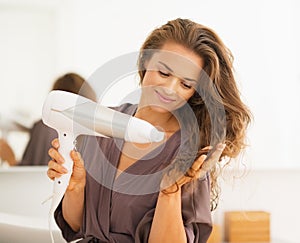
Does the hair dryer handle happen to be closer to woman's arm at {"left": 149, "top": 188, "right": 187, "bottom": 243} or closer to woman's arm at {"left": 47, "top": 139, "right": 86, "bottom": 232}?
woman's arm at {"left": 47, "top": 139, "right": 86, "bottom": 232}

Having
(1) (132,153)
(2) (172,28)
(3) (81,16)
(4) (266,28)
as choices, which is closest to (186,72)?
(2) (172,28)

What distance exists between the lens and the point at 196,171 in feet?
3.51

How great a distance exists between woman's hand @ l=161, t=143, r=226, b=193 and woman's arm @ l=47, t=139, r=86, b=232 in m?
0.19

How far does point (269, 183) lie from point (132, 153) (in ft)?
3.70

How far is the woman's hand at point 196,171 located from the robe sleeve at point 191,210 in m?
0.06

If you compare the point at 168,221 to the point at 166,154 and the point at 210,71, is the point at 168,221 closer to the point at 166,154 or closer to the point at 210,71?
the point at 166,154

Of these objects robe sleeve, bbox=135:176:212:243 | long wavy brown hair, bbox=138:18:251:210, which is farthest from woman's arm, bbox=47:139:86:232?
long wavy brown hair, bbox=138:18:251:210

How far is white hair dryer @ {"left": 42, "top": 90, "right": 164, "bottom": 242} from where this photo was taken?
1096mm

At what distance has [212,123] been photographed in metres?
1.23

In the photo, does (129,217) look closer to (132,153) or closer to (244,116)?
(132,153)

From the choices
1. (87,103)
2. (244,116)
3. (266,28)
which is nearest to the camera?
(87,103)

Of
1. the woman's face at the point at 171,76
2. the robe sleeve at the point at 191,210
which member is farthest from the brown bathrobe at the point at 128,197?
the woman's face at the point at 171,76

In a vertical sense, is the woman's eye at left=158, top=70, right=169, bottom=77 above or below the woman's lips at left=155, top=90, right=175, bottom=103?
above

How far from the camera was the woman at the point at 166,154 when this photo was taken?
1153mm
